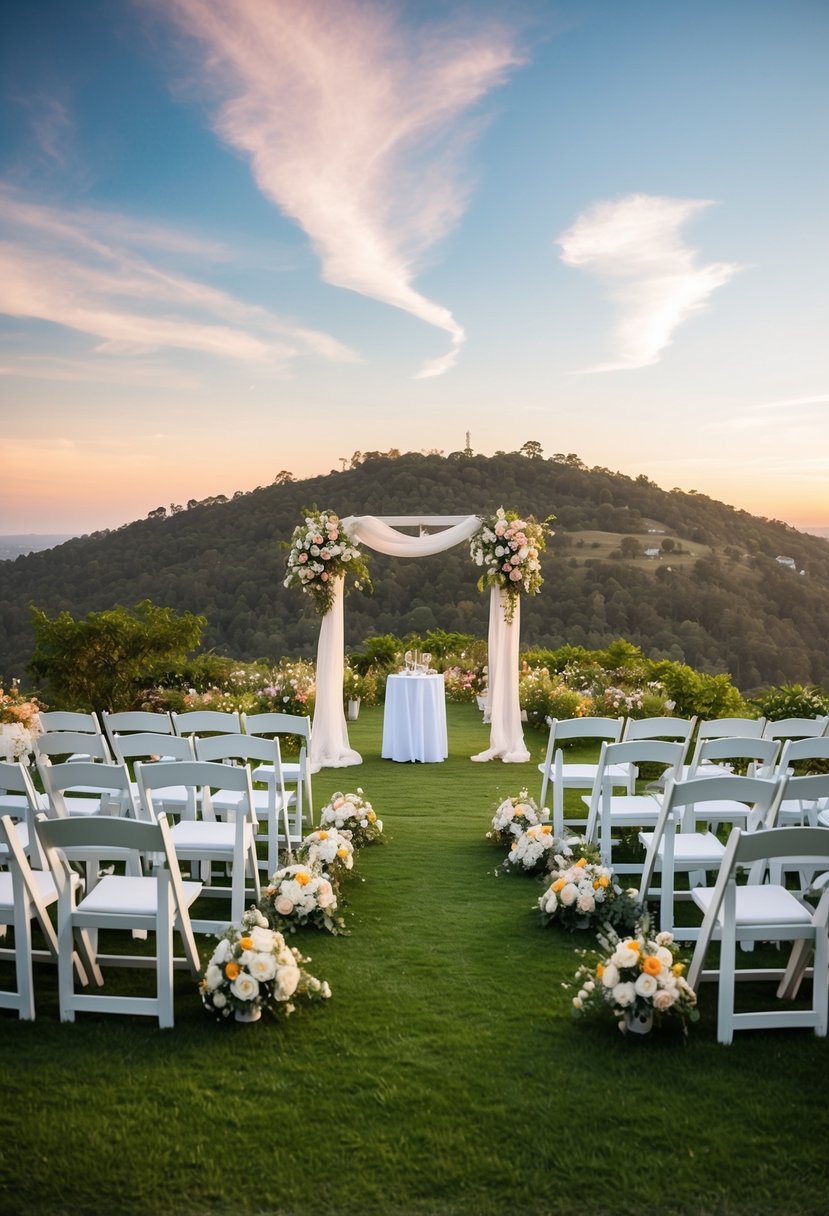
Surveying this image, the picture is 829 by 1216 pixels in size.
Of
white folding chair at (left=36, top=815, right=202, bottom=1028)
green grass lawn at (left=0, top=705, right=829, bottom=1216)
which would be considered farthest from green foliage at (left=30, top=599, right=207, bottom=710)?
white folding chair at (left=36, top=815, right=202, bottom=1028)

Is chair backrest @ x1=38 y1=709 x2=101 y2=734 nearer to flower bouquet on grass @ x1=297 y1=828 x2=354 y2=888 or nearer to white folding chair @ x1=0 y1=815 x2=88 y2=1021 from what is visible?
flower bouquet on grass @ x1=297 y1=828 x2=354 y2=888

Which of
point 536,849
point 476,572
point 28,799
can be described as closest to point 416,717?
point 536,849

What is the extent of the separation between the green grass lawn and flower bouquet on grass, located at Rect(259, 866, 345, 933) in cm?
39

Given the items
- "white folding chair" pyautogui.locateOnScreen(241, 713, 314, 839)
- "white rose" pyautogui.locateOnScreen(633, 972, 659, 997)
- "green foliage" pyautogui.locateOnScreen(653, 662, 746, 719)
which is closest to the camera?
"white rose" pyautogui.locateOnScreen(633, 972, 659, 997)

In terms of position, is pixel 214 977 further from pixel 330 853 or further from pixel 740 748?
pixel 740 748

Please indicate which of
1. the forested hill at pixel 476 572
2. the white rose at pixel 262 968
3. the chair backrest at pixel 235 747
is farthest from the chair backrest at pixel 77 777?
the forested hill at pixel 476 572

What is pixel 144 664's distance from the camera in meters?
13.6

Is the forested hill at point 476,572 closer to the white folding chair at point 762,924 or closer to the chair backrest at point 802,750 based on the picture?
the chair backrest at point 802,750

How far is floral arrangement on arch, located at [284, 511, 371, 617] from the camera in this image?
10.3 meters

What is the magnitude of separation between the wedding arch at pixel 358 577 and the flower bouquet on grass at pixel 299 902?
16.8 feet

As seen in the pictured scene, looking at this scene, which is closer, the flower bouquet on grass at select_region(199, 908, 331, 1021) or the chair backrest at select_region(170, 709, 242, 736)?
the flower bouquet on grass at select_region(199, 908, 331, 1021)

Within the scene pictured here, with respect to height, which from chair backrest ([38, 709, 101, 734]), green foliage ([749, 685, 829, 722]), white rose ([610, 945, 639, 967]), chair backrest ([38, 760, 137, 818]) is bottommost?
green foliage ([749, 685, 829, 722])

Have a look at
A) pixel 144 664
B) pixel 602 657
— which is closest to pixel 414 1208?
pixel 144 664

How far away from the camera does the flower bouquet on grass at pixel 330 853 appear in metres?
5.31
